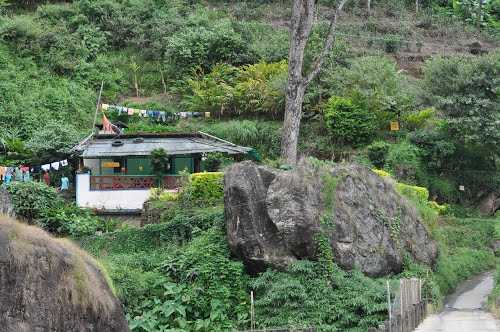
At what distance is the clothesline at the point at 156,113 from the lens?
42406 millimetres

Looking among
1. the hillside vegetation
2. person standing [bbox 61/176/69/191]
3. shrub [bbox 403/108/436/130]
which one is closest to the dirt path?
the hillside vegetation

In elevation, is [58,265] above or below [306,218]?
above

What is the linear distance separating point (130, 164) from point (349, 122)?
11.0 meters

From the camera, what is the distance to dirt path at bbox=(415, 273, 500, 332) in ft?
72.8

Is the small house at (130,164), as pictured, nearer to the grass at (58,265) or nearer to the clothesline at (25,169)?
the clothesline at (25,169)

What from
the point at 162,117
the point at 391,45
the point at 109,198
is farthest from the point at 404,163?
the point at 391,45

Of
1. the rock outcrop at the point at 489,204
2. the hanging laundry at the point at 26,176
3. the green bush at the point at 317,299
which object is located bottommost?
the green bush at the point at 317,299

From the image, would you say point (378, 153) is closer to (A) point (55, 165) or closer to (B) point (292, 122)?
(B) point (292, 122)

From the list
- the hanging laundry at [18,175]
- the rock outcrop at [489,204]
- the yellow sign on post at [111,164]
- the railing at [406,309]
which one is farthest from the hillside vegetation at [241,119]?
the yellow sign on post at [111,164]

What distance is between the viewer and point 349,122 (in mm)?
38969

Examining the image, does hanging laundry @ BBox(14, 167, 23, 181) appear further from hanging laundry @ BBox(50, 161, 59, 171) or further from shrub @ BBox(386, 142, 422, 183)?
shrub @ BBox(386, 142, 422, 183)

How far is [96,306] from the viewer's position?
52.2ft

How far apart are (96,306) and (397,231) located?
45.5 ft

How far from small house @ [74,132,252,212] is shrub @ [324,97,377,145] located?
19.4 ft
